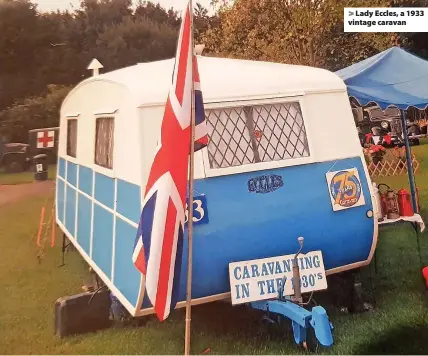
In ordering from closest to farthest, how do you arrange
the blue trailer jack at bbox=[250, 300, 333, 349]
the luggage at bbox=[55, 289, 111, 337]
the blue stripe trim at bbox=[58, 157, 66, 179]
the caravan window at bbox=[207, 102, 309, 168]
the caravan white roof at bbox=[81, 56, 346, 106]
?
the blue trailer jack at bbox=[250, 300, 333, 349], the caravan white roof at bbox=[81, 56, 346, 106], the caravan window at bbox=[207, 102, 309, 168], the luggage at bbox=[55, 289, 111, 337], the blue stripe trim at bbox=[58, 157, 66, 179]

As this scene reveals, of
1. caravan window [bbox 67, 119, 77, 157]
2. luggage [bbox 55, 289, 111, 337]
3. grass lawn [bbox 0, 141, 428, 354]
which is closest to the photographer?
grass lawn [bbox 0, 141, 428, 354]

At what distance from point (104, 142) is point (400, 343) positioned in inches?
96.0

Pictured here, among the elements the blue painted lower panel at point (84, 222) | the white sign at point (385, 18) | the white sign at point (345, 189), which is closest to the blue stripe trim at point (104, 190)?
the blue painted lower panel at point (84, 222)

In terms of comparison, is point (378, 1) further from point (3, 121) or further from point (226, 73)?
point (3, 121)

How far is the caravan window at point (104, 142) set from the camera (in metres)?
3.76

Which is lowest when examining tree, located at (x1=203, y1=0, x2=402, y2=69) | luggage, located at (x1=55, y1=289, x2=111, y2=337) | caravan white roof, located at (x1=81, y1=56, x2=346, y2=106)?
luggage, located at (x1=55, y1=289, x2=111, y2=337)

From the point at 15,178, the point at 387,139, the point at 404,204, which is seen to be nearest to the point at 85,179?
the point at 15,178

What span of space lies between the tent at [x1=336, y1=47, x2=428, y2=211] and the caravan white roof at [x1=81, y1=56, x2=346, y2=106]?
1.17 m

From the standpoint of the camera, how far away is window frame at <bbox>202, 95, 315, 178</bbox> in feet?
11.0

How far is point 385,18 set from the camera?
404cm

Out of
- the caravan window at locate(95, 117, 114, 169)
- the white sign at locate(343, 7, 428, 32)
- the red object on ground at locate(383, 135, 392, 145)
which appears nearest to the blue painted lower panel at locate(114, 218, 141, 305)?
the caravan window at locate(95, 117, 114, 169)

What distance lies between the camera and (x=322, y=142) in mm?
3688

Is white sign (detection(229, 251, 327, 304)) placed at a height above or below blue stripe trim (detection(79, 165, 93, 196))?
below

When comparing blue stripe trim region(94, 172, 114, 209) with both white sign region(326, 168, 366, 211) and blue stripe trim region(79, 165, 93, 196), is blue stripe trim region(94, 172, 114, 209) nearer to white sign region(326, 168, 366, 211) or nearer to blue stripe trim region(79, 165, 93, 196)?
blue stripe trim region(79, 165, 93, 196)
